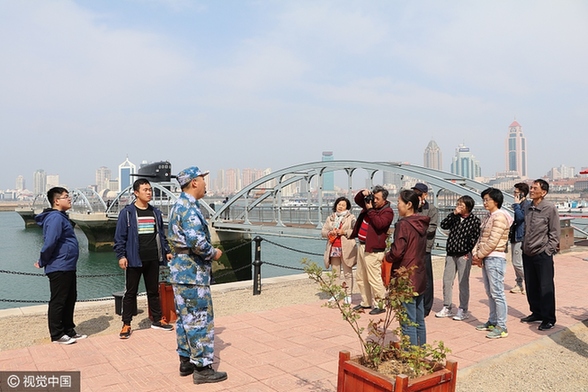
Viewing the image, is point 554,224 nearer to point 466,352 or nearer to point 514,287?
point 466,352

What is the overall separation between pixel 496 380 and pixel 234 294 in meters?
4.27

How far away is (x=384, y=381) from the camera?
233 cm

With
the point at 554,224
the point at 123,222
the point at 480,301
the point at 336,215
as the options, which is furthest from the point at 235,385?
the point at 480,301

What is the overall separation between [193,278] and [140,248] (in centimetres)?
170

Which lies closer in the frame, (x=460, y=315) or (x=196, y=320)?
(x=196, y=320)

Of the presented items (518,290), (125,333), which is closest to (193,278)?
(125,333)

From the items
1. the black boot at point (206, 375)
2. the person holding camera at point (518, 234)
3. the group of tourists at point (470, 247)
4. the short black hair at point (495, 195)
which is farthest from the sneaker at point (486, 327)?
the black boot at point (206, 375)

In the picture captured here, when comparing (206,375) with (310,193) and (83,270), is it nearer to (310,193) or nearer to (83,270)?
(310,193)

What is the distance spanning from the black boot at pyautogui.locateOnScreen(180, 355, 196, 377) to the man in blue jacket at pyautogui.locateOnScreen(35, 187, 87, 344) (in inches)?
62.6

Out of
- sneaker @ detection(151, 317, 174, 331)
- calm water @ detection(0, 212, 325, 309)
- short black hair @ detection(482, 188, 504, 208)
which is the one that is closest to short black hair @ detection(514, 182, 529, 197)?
short black hair @ detection(482, 188, 504, 208)

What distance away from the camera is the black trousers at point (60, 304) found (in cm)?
452

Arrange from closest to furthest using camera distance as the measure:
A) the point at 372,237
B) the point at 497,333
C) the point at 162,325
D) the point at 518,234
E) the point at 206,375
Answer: the point at 206,375, the point at 497,333, the point at 162,325, the point at 372,237, the point at 518,234

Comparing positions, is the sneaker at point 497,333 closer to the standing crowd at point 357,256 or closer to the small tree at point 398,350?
the standing crowd at point 357,256

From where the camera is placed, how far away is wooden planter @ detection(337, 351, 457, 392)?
7.54 feet
